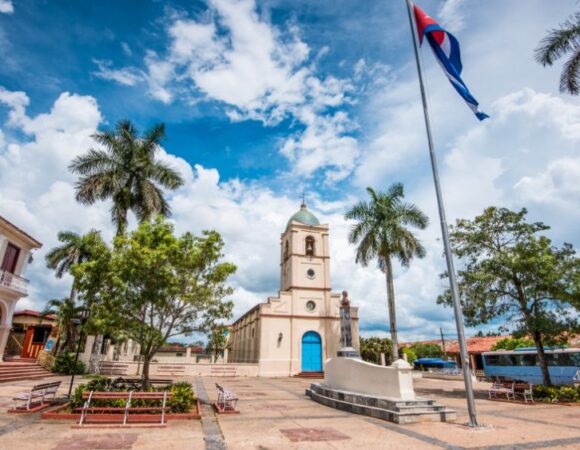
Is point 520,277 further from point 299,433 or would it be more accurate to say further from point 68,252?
point 68,252

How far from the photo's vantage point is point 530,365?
25594 millimetres

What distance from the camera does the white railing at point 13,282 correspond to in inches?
778

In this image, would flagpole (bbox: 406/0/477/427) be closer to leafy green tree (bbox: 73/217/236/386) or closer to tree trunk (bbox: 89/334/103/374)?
Result: leafy green tree (bbox: 73/217/236/386)

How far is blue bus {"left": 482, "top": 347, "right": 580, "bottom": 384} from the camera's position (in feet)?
75.3

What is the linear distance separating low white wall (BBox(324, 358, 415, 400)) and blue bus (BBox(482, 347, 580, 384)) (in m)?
15.5

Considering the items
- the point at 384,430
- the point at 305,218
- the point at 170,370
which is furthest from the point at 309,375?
the point at 384,430

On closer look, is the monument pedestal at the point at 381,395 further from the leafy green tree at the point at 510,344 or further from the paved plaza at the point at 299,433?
the leafy green tree at the point at 510,344

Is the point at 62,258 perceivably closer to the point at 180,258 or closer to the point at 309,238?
the point at 309,238

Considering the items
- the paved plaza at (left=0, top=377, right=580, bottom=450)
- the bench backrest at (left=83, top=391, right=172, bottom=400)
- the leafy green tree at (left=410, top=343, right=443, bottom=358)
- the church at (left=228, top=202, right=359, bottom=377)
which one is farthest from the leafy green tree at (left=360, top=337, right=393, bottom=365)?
the leafy green tree at (left=410, top=343, right=443, bottom=358)

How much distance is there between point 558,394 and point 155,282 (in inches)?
665

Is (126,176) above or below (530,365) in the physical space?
above

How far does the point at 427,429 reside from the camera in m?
8.84

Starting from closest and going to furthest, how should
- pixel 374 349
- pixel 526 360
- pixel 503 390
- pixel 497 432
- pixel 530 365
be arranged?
pixel 497 432, pixel 503 390, pixel 530 365, pixel 526 360, pixel 374 349

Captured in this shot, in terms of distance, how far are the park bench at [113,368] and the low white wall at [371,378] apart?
1624cm
